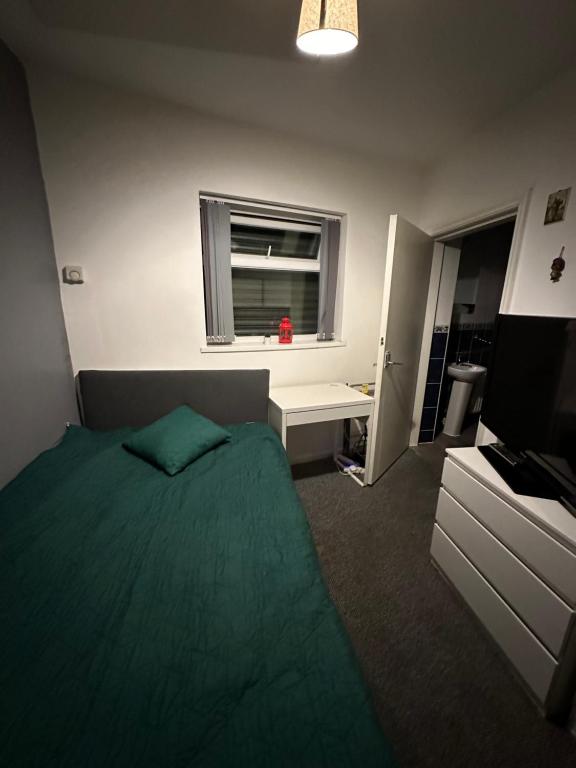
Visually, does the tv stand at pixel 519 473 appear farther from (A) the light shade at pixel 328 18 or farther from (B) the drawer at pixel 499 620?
(A) the light shade at pixel 328 18

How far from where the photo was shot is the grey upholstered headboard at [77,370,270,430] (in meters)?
1.92

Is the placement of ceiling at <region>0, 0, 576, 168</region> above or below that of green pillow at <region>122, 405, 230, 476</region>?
above

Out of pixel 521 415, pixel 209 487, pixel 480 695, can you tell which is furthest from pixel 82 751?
pixel 521 415

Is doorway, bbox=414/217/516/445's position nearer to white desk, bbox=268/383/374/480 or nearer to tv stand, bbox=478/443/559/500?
white desk, bbox=268/383/374/480

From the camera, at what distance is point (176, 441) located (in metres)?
1.61

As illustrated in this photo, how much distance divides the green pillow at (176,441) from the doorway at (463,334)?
206cm

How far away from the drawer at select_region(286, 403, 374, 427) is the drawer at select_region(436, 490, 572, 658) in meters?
0.77

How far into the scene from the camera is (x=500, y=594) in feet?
3.80

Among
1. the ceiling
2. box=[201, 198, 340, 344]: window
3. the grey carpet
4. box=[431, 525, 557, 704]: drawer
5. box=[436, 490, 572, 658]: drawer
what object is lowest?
the grey carpet

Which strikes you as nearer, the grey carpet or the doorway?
the grey carpet

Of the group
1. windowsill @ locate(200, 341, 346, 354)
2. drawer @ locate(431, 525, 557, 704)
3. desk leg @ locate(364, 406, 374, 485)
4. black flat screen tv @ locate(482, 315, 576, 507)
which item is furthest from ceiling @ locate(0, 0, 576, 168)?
drawer @ locate(431, 525, 557, 704)

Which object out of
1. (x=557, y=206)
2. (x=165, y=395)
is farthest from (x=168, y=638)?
(x=557, y=206)

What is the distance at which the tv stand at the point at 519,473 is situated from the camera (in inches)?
43.9

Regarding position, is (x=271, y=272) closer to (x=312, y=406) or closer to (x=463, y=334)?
(x=312, y=406)
